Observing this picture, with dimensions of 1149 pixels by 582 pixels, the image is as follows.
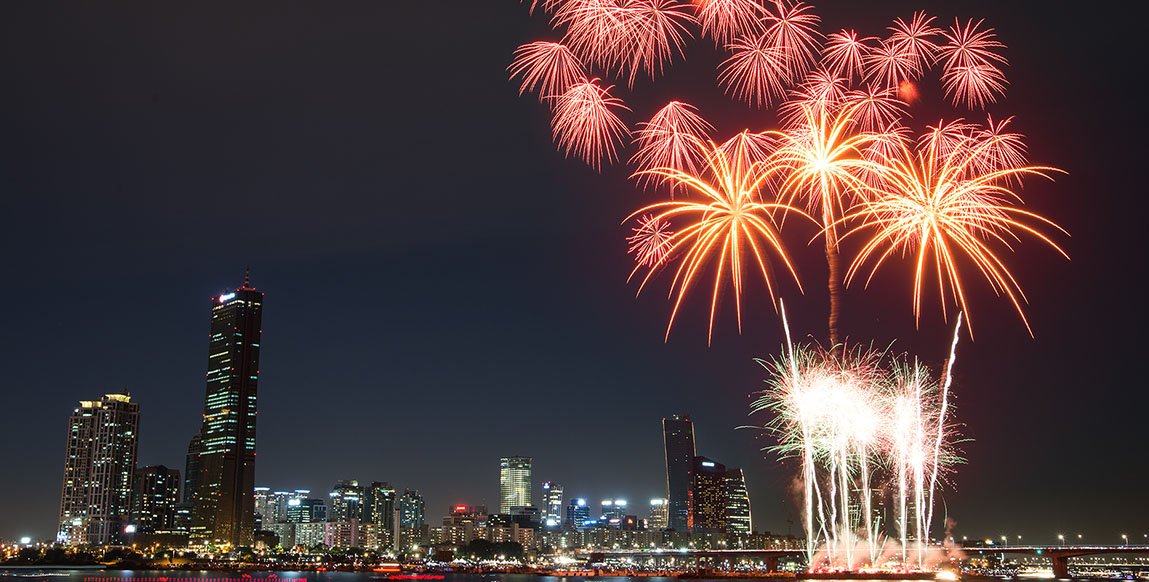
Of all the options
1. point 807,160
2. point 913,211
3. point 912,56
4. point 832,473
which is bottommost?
point 832,473

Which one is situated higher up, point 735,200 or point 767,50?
point 767,50

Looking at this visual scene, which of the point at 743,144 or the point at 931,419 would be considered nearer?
the point at 743,144

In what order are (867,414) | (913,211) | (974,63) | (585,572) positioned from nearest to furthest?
(974,63) < (913,211) < (867,414) < (585,572)

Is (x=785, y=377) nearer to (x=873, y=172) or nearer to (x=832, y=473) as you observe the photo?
(x=832, y=473)

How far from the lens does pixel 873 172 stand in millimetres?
25984

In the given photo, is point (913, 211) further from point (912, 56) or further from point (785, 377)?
point (785, 377)

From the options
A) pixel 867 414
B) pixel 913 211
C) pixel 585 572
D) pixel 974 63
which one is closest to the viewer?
pixel 974 63

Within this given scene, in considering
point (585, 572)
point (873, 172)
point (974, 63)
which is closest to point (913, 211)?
point (873, 172)

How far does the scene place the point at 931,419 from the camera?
3356 cm

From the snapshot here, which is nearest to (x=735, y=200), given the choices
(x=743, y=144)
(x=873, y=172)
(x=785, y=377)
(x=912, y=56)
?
(x=743, y=144)

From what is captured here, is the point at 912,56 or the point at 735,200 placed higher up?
the point at 912,56

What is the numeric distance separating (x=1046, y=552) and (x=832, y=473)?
10588 centimetres

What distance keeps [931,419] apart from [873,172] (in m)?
11.8

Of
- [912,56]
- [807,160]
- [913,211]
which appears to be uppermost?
[912,56]
